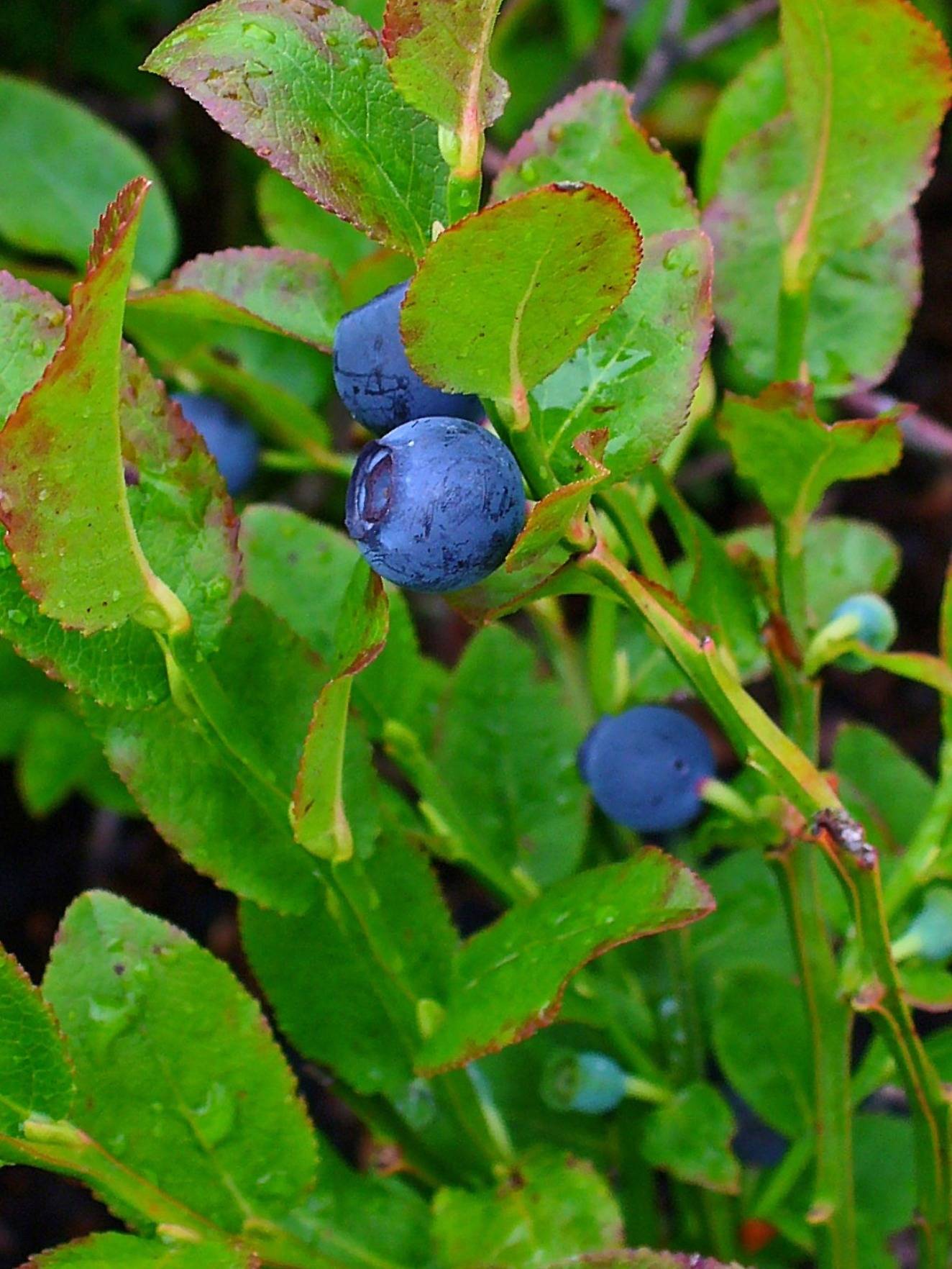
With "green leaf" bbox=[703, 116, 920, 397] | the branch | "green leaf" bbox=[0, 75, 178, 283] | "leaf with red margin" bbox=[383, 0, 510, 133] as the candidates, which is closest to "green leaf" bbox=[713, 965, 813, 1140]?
"green leaf" bbox=[703, 116, 920, 397]

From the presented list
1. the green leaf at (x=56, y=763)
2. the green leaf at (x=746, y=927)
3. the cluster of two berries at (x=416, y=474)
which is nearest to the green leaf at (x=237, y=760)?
the cluster of two berries at (x=416, y=474)

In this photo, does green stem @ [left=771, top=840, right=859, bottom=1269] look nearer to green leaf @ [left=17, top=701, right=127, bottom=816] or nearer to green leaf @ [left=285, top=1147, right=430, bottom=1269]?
green leaf @ [left=285, top=1147, right=430, bottom=1269]

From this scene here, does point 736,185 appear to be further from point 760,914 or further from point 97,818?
point 97,818

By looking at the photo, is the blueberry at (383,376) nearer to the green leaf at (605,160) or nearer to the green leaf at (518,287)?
the green leaf at (518,287)

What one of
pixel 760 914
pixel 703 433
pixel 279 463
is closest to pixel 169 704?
pixel 279 463

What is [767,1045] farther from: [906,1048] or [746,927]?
[906,1048]
